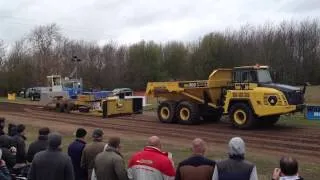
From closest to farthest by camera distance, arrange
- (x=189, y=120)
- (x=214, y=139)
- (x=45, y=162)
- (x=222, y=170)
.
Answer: (x=222, y=170)
(x=45, y=162)
(x=214, y=139)
(x=189, y=120)

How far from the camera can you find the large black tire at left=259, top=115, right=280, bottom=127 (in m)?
24.5

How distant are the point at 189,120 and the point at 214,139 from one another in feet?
16.5

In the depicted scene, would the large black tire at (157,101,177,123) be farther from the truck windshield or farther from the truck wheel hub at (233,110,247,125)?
the truck windshield

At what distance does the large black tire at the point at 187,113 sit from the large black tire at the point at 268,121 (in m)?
3.21

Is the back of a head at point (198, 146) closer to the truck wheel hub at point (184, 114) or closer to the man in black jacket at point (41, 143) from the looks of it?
the man in black jacket at point (41, 143)

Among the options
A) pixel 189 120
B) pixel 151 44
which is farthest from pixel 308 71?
pixel 189 120

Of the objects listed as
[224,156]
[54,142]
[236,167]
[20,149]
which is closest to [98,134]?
[54,142]

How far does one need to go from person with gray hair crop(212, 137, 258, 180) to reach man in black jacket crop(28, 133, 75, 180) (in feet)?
6.71

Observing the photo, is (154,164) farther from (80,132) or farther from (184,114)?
(184,114)

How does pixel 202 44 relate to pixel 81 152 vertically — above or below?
above

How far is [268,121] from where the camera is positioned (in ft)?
82.1

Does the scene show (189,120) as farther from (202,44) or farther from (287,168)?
(202,44)

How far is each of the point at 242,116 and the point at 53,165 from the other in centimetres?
1742

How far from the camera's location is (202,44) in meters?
85.8
